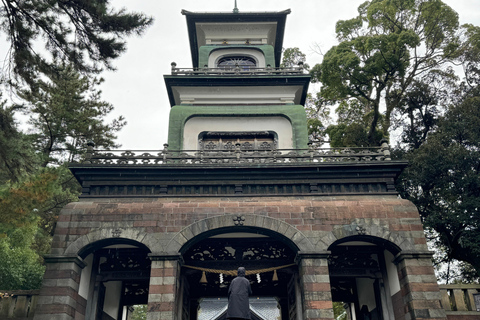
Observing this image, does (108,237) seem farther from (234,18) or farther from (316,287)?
(234,18)

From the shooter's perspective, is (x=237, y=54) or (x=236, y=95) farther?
(x=237, y=54)

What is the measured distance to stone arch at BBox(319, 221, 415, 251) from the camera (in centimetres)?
1255

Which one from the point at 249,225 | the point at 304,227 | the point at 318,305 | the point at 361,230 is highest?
the point at 249,225

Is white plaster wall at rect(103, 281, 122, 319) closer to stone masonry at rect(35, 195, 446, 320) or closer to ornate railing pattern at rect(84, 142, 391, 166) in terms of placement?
stone masonry at rect(35, 195, 446, 320)

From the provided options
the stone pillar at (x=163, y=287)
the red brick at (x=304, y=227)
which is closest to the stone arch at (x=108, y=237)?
the stone pillar at (x=163, y=287)

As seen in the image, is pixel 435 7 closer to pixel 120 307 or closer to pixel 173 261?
pixel 173 261

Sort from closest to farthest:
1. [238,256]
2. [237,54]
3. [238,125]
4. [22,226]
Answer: [238,256], [22,226], [238,125], [237,54]

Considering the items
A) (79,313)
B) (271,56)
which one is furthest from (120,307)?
(271,56)

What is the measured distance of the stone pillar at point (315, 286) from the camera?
1154 cm

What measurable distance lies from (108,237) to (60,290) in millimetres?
2062

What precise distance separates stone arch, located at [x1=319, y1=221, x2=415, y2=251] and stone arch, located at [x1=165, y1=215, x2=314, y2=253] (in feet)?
2.11

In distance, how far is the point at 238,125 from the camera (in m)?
18.1

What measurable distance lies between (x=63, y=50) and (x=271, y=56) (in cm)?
1311

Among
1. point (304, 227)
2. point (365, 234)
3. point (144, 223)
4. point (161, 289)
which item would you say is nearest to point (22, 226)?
point (144, 223)
